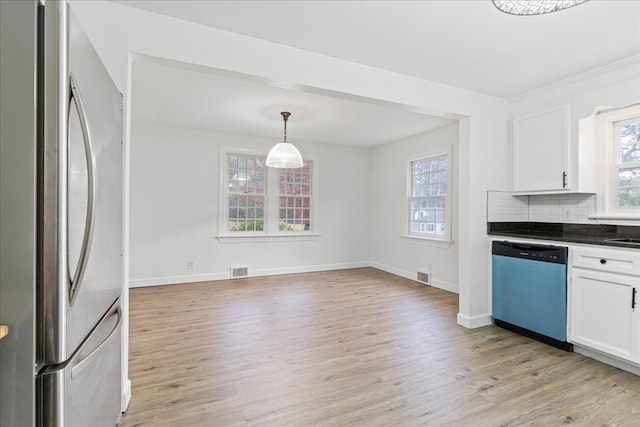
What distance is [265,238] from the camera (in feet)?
18.3

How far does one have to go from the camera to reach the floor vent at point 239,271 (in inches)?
209

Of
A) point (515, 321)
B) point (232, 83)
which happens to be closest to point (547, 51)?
point (515, 321)

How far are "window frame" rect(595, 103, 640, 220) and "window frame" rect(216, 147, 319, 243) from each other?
4.11 m

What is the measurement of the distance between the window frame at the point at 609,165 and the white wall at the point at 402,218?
1779 millimetres

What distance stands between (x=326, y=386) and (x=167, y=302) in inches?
107

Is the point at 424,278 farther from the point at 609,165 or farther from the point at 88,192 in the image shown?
the point at 88,192

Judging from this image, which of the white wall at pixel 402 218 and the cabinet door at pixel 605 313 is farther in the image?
the white wall at pixel 402 218

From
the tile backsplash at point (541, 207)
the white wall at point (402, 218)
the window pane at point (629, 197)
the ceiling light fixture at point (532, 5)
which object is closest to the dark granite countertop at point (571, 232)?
the tile backsplash at point (541, 207)

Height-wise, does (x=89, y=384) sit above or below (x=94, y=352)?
below

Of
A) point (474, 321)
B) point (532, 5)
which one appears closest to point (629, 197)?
point (474, 321)

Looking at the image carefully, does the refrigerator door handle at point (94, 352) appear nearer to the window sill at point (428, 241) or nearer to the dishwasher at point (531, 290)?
the dishwasher at point (531, 290)

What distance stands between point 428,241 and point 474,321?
1.94m

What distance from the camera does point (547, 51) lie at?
2459mm

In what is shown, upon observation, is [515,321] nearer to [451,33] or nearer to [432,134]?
[451,33]
